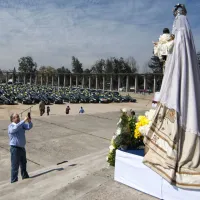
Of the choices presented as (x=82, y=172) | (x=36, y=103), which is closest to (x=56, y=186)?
(x=82, y=172)

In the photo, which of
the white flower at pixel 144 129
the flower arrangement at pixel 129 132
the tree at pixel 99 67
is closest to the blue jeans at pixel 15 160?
the flower arrangement at pixel 129 132

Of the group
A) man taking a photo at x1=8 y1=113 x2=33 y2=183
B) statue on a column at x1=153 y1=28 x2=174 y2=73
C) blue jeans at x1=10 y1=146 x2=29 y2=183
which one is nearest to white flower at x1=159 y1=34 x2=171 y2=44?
statue on a column at x1=153 y1=28 x2=174 y2=73

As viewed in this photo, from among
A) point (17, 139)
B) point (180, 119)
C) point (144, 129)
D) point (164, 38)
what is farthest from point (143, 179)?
point (17, 139)

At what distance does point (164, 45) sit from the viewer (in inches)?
163

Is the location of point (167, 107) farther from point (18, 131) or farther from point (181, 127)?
point (18, 131)

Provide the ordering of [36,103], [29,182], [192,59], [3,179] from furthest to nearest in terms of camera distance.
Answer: [36,103], [3,179], [29,182], [192,59]

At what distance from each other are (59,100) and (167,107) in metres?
36.6

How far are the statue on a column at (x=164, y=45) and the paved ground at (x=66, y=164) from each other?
2.10 meters

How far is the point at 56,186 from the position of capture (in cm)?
451

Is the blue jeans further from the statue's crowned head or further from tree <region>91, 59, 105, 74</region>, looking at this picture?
tree <region>91, 59, 105, 74</region>

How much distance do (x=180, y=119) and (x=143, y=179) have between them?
3.54 feet

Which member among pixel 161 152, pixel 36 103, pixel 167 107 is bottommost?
pixel 36 103

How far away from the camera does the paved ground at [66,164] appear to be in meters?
4.15

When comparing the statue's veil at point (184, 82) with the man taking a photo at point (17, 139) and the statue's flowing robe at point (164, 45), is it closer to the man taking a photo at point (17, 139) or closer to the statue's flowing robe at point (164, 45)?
the statue's flowing robe at point (164, 45)
